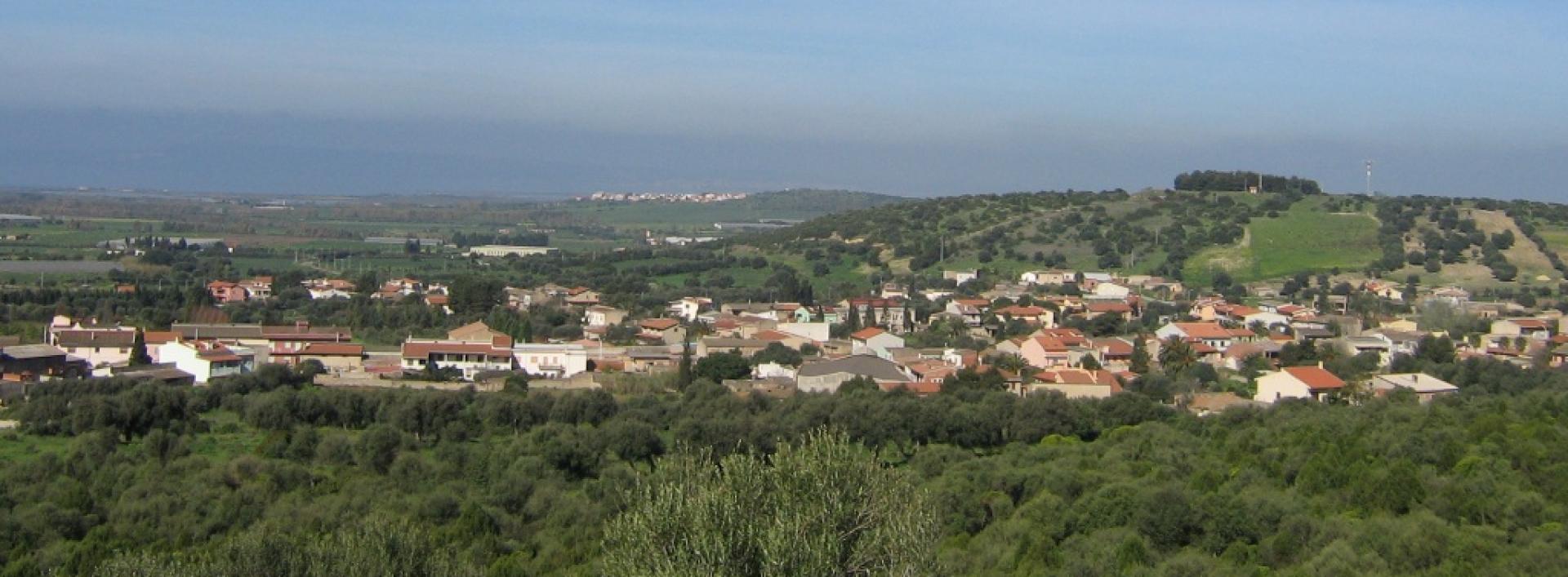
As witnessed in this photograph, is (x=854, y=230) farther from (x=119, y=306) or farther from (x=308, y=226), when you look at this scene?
(x=308, y=226)

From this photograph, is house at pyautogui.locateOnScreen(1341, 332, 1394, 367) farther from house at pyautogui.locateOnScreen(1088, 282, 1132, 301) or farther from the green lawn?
the green lawn

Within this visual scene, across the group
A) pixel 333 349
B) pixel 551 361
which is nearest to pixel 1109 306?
pixel 551 361

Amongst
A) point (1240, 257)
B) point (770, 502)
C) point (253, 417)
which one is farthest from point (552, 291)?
point (770, 502)

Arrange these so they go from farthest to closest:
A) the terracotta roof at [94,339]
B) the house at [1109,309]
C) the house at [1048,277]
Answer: the house at [1048,277], the house at [1109,309], the terracotta roof at [94,339]

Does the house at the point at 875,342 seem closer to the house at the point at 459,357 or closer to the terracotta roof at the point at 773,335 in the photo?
the terracotta roof at the point at 773,335

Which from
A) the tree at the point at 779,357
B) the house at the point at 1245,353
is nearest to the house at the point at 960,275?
the house at the point at 1245,353

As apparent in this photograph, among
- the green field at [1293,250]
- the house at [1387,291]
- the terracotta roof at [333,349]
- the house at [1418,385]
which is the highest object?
the green field at [1293,250]

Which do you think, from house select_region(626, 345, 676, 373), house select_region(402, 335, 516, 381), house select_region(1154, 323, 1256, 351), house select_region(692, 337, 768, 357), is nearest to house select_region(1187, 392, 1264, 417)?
house select_region(1154, 323, 1256, 351)
